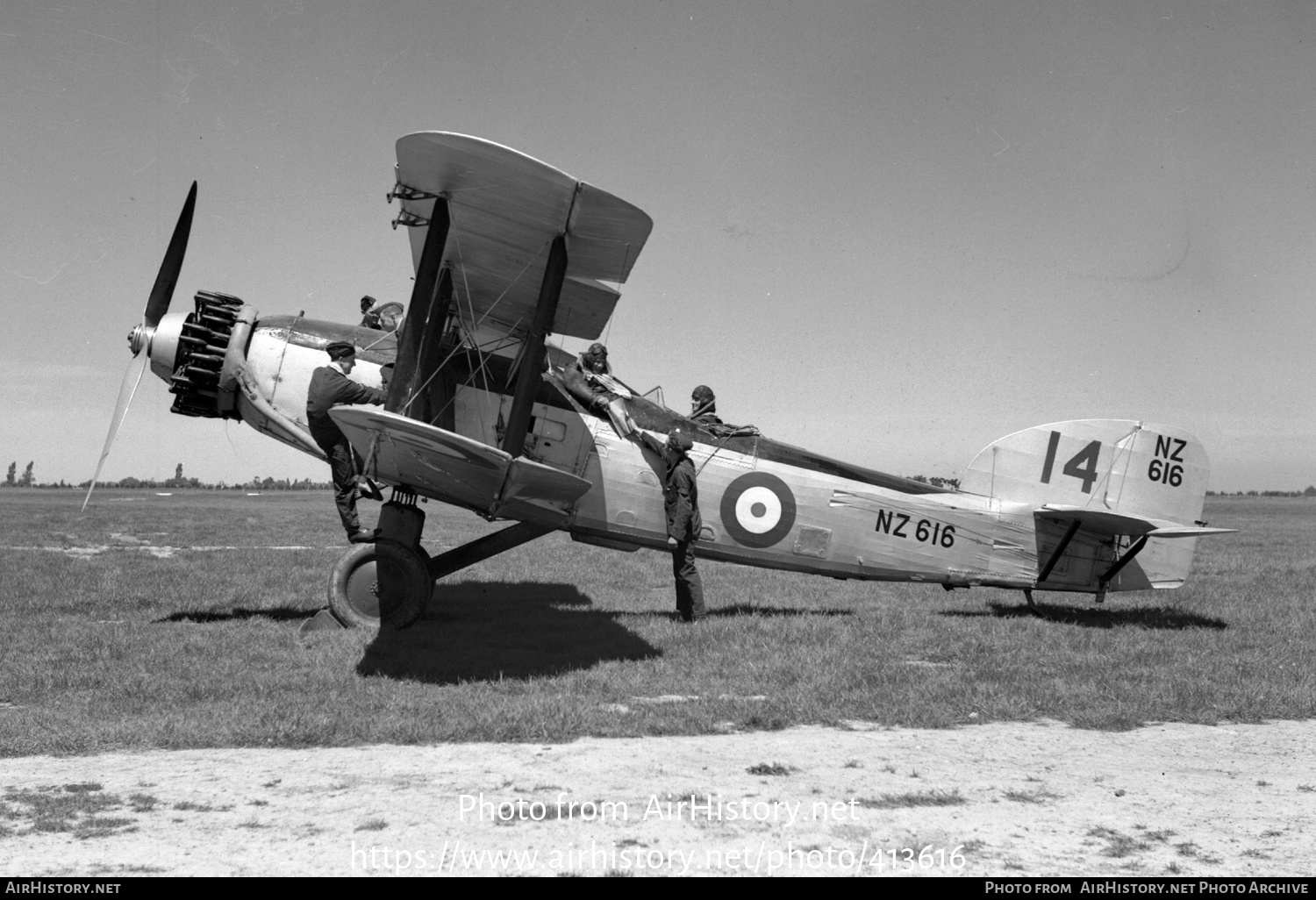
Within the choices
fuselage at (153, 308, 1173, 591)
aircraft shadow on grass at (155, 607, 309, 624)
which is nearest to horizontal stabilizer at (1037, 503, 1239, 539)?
fuselage at (153, 308, 1173, 591)

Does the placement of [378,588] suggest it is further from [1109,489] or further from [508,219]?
[1109,489]

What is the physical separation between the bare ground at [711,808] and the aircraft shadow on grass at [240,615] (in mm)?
4589

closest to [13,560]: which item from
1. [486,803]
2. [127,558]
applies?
[127,558]

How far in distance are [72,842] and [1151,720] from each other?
19.4 feet

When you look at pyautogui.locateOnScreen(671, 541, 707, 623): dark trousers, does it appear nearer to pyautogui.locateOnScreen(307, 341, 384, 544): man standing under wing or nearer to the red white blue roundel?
the red white blue roundel

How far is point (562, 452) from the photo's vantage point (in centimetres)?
863

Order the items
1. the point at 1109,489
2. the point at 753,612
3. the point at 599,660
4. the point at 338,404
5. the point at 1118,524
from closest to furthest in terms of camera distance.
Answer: the point at 599,660, the point at 338,404, the point at 1118,524, the point at 1109,489, the point at 753,612

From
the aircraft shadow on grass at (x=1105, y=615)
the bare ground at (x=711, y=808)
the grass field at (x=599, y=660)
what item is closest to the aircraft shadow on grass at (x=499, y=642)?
the grass field at (x=599, y=660)

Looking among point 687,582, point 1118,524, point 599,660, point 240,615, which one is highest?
point 1118,524

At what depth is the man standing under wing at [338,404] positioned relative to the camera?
7.93 meters

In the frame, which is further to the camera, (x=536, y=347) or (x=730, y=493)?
(x=730, y=493)

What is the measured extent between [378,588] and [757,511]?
12.0 feet

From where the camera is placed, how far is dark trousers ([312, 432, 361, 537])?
8.37 m

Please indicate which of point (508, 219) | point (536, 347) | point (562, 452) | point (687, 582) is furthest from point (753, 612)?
point (508, 219)
